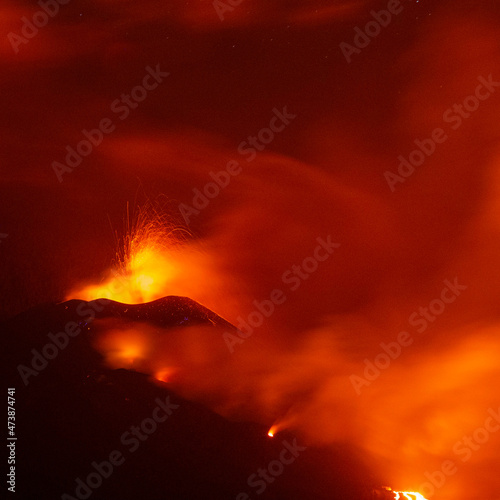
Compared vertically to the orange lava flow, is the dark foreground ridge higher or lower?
lower

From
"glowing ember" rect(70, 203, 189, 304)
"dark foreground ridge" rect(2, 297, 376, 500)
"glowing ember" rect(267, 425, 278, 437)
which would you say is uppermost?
"glowing ember" rect(70, 203, 189, 304)

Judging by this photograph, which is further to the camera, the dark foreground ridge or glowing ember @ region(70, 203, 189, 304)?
glowing ember @ region(70, 203, 189, 304)

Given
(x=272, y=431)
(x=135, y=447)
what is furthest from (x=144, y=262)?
(x=135, y=447)

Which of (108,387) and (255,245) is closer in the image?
(108,387)

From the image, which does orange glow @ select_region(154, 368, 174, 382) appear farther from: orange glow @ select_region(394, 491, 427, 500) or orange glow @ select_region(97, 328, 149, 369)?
orange glow @ select_region(394, 491, 427, 500)

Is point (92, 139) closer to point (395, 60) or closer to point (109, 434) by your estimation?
point (395, 60)

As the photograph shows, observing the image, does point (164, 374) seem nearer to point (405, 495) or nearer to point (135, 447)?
point (135, 447)

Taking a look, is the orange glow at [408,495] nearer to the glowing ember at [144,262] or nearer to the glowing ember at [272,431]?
the glowing ember at [272,431]

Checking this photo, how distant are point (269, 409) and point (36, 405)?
185 cm

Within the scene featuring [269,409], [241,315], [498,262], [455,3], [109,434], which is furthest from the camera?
[455,3]

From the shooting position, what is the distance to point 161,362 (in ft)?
19.1

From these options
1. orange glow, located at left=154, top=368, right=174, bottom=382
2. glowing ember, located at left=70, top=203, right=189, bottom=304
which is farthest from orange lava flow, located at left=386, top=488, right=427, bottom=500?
glowing ember, located at left=70, top=203, right=189, bottom=304

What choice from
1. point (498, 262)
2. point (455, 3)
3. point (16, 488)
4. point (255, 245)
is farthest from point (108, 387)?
point (455, 3)

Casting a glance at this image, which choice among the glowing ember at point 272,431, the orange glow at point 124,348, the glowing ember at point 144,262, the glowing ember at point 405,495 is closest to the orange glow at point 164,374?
Answer: the orange glow at point 124,348
